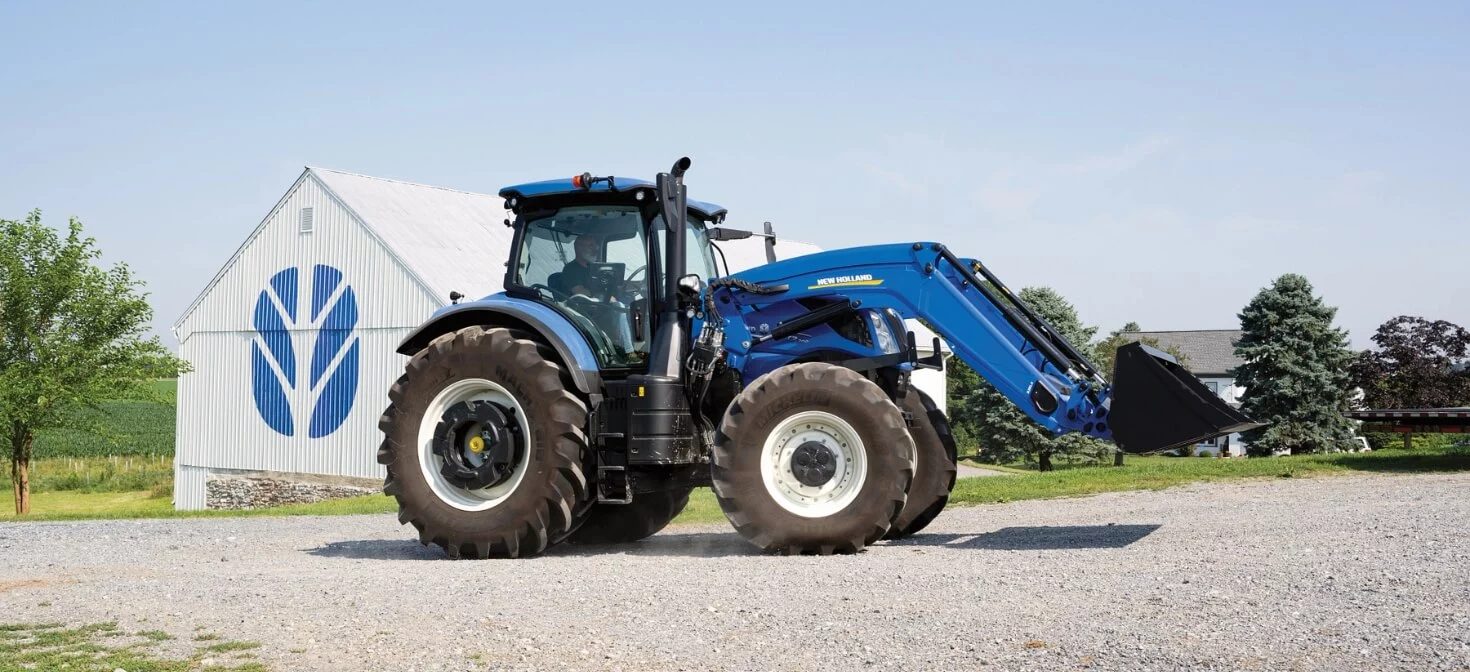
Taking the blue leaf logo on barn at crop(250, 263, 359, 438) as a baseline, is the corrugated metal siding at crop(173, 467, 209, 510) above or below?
below

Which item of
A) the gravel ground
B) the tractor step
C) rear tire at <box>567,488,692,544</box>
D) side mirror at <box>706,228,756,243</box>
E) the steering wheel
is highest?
side mirror at <box>706,228,756,243</box>

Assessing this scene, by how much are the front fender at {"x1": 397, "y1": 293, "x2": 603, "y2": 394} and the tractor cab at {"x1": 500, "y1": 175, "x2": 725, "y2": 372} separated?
0.59ft

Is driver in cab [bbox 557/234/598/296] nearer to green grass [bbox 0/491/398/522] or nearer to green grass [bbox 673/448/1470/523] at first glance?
green grass [bbox 673/448/1470/523]

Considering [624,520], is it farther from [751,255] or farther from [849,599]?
[751,255]

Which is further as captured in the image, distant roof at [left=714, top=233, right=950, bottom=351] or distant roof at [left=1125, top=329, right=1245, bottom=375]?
distant roof at [left=1125, top=329, right=1245, bottom=375]

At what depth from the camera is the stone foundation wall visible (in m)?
26.6

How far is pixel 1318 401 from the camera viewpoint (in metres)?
34.9

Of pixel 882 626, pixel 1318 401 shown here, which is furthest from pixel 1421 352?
pixel 882 626

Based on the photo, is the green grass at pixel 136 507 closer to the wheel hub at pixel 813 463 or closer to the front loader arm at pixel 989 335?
the front loader arm at pixel 989 335

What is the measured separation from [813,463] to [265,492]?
21.8 meters

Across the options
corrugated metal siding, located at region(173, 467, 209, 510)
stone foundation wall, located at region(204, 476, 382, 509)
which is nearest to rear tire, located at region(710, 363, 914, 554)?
stone foundation wall, located at region(204, 476, 382, 509)

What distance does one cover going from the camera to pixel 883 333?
9711 millimetres

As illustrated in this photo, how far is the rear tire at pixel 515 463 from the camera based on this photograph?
901 cm

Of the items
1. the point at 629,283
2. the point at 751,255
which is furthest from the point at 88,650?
the point at 751,255
